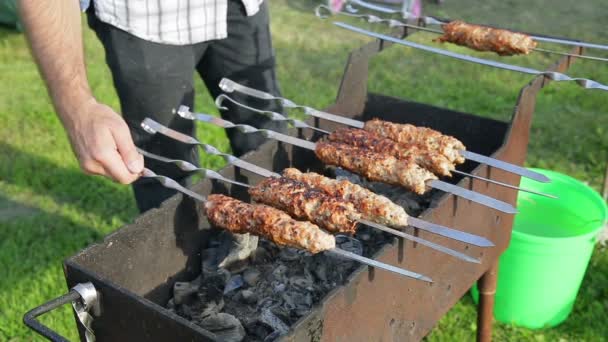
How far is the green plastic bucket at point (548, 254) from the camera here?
310 cm

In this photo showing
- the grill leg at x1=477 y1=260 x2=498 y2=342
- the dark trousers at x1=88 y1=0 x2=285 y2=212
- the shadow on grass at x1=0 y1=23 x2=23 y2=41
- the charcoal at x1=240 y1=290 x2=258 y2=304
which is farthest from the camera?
the shadow on grass at x1=0 y1=23 x2=23 y2=41

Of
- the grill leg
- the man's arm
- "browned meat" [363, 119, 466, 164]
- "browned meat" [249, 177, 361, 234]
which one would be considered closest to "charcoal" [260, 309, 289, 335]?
"browned meat" [249, 177, 361, 234]

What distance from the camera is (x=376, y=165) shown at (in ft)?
7.27

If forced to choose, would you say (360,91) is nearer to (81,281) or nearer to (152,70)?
(152,70)

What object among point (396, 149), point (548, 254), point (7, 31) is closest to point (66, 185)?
point (396, 149)

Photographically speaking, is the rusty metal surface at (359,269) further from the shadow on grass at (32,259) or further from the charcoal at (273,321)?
the shadow on grass at (32,259)

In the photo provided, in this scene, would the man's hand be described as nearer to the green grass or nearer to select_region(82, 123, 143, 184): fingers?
select_region(82, 123, 143, 184): fingers

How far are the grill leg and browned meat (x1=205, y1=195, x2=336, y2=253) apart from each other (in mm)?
1279

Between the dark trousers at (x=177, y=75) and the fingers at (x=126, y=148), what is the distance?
0.96m

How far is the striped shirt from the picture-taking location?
2617mm

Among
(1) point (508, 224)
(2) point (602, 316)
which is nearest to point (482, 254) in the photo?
(1) point (508, 224)

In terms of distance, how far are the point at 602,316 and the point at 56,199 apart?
3.80 m

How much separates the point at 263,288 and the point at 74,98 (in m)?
0.90

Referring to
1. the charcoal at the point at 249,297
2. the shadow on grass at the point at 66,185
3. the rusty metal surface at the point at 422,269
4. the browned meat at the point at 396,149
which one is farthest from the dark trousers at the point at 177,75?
the shadow on grass at the point at 66,185
